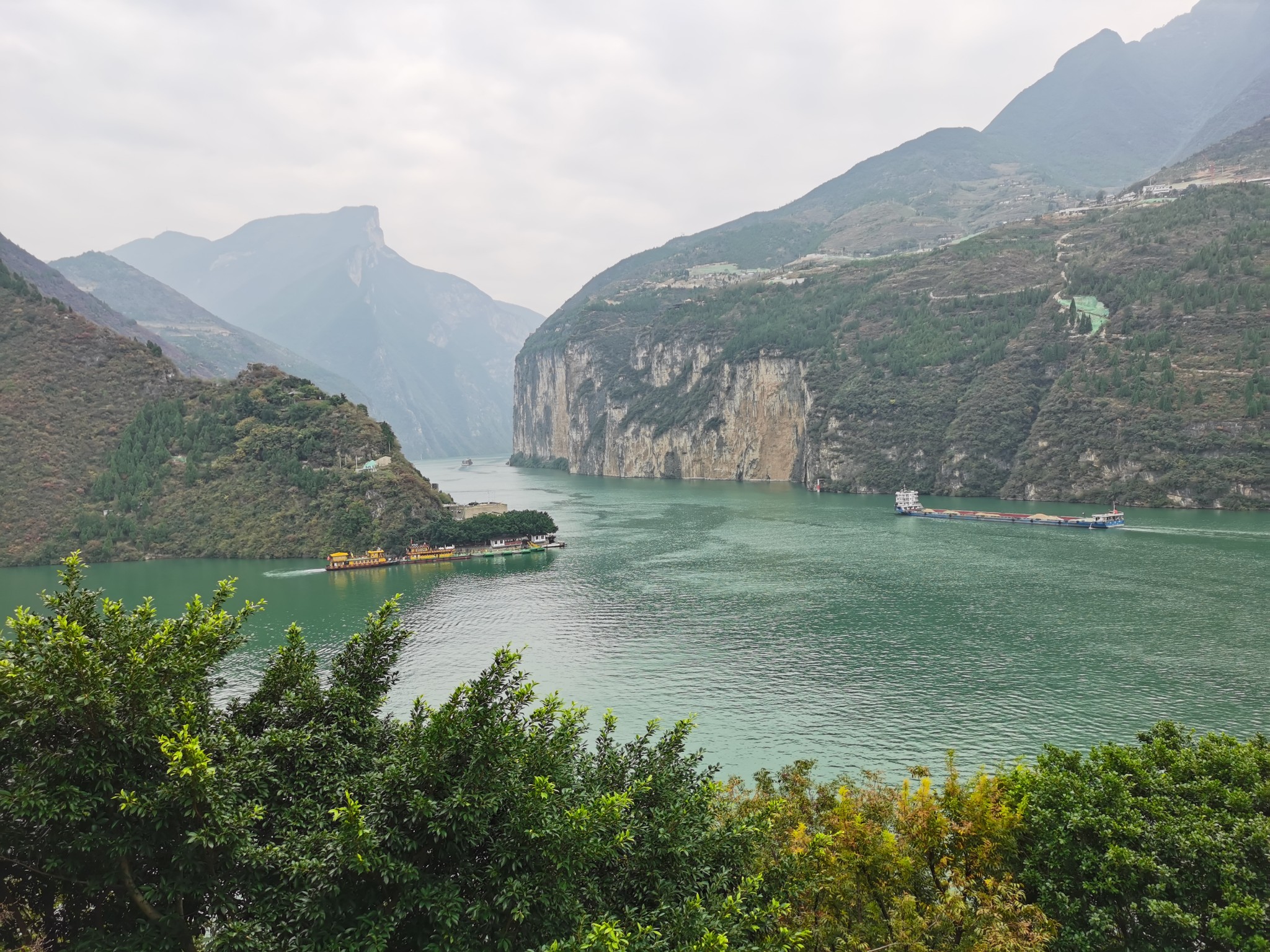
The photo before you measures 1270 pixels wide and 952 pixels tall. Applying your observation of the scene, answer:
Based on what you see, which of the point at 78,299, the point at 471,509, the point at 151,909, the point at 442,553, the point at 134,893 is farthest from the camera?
the point at 78,299

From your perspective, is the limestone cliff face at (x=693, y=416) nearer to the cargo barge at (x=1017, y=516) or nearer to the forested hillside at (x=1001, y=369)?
the forested hillside at (x=1001, y=369)

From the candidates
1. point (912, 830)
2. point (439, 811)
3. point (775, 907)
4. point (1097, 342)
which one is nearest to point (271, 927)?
point (439, 811)

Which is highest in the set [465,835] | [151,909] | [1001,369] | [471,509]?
[1001,369]

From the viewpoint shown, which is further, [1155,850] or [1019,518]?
[1019,518]

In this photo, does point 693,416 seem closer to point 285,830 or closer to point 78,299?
point 78,299

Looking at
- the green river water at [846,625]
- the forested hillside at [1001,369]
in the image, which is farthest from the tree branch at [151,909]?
the forested hillside at [1001,369]

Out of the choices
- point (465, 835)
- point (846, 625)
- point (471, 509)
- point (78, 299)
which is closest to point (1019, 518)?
point (846, 625)

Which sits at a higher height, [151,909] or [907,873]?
[151,909]
